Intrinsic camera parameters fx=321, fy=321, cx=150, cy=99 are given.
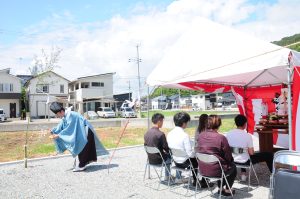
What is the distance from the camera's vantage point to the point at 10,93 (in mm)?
38406

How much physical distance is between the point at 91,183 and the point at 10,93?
36166mm

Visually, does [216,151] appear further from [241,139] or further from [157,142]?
[157,142]

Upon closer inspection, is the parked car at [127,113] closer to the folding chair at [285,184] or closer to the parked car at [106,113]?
the parked car at [106,113]

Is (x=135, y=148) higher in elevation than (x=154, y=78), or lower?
lower

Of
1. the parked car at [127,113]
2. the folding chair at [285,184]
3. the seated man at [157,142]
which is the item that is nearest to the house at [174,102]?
the parked car at [127,113]

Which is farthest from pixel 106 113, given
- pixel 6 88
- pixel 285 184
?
pixel 285 184

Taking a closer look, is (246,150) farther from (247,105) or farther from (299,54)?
(247,105)

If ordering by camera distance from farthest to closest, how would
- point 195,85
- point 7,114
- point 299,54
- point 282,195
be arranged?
1. point 7,114
2. point 195,85
3. point 299,54
4. point 282,195

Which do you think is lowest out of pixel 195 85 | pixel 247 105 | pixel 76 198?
pixel 76 198

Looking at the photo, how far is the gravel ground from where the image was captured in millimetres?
5074

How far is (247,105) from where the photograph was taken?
28.1ft

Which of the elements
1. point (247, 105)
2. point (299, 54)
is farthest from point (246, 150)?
point (247, 105)

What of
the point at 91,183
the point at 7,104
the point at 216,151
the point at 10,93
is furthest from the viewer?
the point at 7,104

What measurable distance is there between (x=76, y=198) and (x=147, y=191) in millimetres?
1122
